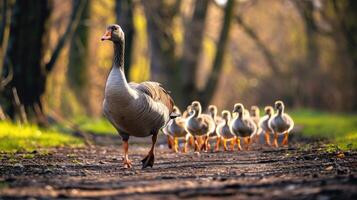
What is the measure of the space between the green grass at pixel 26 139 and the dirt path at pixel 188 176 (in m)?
1.29

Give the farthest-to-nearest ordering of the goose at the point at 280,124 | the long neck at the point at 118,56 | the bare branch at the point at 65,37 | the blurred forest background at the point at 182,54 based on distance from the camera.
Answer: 1. the bare branch at the point at 65,37
2. the blurred forest background at the point at 182,54
3. the goose at the point at 280,124
4. the long neck at the point at 118,56

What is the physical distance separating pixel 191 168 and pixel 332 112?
31.8 m

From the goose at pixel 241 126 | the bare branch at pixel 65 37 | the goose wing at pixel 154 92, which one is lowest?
the goose at pixel 241 126

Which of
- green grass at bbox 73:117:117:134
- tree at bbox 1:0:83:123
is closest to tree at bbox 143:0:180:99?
green grass at bbox 73:117:117:134

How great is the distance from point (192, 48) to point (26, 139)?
19.9m

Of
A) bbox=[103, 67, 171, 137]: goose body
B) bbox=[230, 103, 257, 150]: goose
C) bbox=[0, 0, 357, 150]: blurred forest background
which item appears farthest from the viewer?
bbox=[0, 0, 357, 150]: blurred forest background

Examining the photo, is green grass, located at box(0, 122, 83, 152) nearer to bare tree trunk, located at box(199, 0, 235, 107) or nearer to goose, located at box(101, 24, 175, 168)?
goose, located at box(101, 24, 175, 168)

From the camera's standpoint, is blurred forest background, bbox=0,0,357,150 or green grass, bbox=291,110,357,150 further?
blurred forest background, bbox=0,0,357,150

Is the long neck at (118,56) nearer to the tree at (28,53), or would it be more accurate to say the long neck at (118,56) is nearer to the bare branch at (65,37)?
the tree at (28,53)

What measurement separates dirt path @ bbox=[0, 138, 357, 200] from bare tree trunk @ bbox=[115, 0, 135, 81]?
16.6 metres

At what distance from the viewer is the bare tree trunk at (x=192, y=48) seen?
37.7 m

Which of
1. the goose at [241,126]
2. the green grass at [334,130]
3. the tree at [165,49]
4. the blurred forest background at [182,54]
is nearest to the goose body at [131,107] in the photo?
the green grass at [334,130]

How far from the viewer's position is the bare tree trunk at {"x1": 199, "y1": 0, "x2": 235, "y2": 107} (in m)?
37.9

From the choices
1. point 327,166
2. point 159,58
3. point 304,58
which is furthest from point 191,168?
point 304,58
